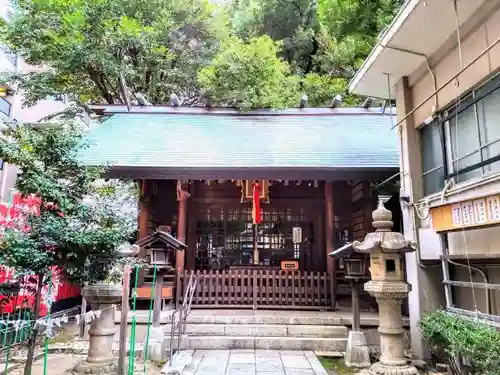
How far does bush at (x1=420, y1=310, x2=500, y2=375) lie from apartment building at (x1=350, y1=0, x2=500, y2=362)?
413mm

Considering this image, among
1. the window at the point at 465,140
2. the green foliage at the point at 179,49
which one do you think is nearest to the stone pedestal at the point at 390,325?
the window at the point at 465,140

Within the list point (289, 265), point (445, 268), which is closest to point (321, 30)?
point (289, 265)

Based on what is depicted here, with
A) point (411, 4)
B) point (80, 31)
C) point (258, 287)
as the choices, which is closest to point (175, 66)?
point (80, 31)

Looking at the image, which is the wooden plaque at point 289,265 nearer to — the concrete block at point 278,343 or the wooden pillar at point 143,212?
the concrete block at point 278,343

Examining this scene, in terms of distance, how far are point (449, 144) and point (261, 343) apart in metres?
5.00

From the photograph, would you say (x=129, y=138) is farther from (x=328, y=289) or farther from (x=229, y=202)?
(x=328, y=289)

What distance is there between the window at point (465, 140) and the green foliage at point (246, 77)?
21.9 ft

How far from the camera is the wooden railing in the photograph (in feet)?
29.5

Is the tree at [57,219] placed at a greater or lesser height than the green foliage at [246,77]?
lesser

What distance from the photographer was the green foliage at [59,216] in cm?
445

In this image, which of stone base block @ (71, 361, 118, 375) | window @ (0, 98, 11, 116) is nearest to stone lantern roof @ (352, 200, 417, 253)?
stone base block @ (71, 361, 118, 375)

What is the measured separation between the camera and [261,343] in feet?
23.5

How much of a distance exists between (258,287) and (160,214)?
3.79 m

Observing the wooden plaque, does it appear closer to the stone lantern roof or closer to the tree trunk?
the stone lantern roof
